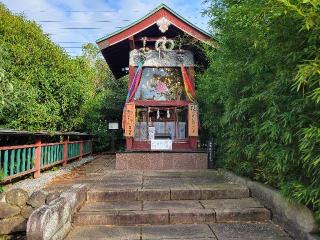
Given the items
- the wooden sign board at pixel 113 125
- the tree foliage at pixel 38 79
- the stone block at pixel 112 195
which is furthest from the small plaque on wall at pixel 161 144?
the wooden sign board at pixel 113 125

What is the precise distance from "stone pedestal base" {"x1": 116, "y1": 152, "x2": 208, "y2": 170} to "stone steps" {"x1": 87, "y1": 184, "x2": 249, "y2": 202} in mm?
4136

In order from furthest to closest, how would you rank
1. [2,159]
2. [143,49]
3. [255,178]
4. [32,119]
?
[143,49], [32,119], [2,159], [255,178]

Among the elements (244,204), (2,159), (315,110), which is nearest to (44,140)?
(2,159)

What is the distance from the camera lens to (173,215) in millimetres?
4695

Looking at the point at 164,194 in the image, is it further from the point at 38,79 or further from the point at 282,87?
the point at 38,79

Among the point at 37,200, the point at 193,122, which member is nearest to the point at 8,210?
the point at 37,200

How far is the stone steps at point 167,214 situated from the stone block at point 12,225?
99 centimetres

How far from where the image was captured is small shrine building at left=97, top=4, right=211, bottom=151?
1077cm

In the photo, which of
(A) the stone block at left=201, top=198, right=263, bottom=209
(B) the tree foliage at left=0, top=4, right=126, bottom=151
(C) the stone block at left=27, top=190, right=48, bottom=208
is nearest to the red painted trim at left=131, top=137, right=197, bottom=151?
(B) the tree foliage at left=0, top=4, right=126, bottom=151

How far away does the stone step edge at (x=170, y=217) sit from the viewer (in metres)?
4.64

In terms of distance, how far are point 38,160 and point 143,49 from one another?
532cm

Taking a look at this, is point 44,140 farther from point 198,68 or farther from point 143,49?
point 198,68

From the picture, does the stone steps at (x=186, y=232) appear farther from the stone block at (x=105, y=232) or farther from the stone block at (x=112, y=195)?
the stone block at (x=112, y=195)

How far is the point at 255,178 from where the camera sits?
229 inches
